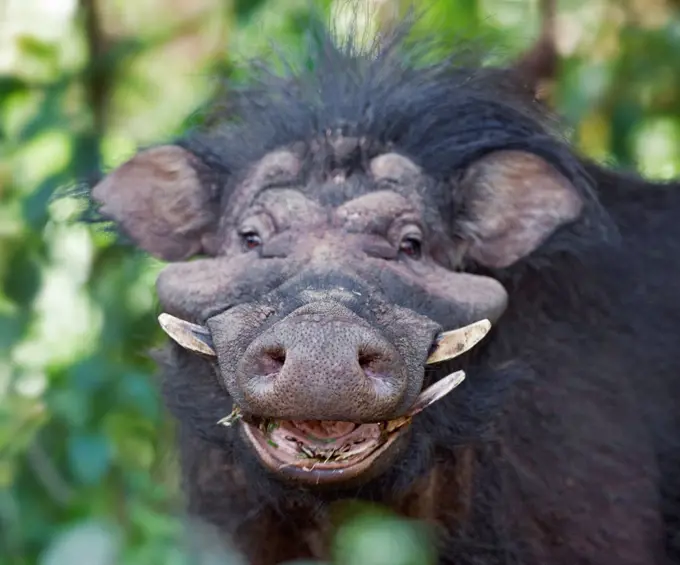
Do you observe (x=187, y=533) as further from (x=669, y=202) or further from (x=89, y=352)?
(x=669, y=202)

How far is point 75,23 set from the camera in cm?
523

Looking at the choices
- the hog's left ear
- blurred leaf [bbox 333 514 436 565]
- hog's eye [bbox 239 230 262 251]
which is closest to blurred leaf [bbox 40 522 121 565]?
blurred leaf [bbox 333 514 436 565]

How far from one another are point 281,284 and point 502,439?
0.90m

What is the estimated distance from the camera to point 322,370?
102 inches

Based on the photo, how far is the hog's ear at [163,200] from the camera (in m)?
3.74

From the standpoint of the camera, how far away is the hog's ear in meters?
3.74

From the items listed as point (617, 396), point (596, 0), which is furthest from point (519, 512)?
point (596, 0)

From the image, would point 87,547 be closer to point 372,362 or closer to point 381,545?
point 381,545

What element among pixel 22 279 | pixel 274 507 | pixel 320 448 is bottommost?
pixel 274 507

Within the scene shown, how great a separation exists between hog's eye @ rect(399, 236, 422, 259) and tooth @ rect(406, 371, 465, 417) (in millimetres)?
483

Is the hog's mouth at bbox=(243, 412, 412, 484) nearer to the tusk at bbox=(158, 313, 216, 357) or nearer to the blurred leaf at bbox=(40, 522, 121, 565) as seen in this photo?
the tusk at bbox=(158, 313, 216, 357)

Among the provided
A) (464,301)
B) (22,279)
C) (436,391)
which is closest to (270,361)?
(436,391)

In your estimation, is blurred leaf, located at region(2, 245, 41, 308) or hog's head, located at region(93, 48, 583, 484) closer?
hog's head, located at region(93, 48, 583, 484)

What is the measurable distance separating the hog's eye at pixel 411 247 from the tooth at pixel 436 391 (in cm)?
48
